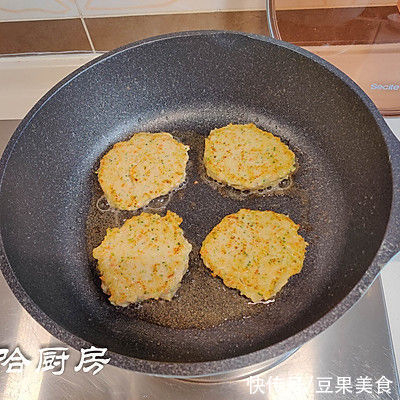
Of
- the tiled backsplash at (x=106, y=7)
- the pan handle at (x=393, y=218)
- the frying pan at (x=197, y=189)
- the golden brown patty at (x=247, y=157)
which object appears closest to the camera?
the pan handle at (x=393, y=218)

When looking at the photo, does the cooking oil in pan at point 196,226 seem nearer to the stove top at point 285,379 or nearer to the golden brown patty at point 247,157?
the golden brown patty at point 247,157

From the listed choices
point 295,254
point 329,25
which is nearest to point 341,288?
point 295,254

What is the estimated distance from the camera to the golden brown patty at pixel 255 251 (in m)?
1.06

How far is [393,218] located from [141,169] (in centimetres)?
67

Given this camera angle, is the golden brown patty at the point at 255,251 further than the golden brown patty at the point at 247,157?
No

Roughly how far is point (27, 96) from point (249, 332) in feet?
3.67

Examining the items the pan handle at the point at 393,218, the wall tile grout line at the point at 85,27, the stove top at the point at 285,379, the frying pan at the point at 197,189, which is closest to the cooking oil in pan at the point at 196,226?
the frying pan at the point at 197,189

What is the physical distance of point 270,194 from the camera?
1202 mm

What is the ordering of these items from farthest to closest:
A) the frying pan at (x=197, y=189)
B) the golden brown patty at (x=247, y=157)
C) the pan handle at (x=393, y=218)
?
the golden brown patty at (x=247, y=157)
the frying pan at (x=197, y=189)
the pan handle at (x=393, y=218)

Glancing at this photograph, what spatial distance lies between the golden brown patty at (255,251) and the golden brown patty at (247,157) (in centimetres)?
10

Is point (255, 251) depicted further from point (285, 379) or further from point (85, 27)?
point (85, 27)

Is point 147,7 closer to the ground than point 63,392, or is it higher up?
higher up

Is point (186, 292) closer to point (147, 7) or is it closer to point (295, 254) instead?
point (295, 254)

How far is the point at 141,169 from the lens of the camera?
1.24m
